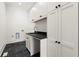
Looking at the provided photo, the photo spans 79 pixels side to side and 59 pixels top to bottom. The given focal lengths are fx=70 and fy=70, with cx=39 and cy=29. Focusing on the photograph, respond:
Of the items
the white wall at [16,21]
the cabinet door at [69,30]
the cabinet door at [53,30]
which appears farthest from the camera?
the white wall at [16,21]

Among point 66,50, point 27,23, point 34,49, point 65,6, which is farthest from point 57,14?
point 27,23

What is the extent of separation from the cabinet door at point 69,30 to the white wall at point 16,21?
4421mm

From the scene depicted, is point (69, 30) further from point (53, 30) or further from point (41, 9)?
point (41, 9)

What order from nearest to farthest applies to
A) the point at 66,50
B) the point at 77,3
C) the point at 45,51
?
the point at 77,3 → the point at 66,50 → the point at 45,51

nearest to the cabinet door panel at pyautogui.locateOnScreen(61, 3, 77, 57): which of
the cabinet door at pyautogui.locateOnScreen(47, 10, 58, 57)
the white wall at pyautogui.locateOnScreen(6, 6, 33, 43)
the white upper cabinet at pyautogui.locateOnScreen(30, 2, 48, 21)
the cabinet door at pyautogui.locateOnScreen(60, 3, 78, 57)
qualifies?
the cabinet door at pyautogui.locateOnScreen(60, 3, 78, 57)

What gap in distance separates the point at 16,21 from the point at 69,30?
463 centimetres

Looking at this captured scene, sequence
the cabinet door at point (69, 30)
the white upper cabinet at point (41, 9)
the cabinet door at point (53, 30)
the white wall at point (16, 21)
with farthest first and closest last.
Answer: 1. the white wall at point (16, 21)
2. the white upper cabinet at point (41, 9)
3. the cabinet door at point (53, 30)
4. the cabinet door at point (69, 30)

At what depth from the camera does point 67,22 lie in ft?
3.64

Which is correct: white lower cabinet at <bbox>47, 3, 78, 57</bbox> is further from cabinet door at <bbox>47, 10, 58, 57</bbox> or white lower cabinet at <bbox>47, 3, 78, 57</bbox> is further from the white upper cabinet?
the white upper cabinet

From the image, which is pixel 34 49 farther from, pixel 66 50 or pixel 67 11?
pixel 67 11

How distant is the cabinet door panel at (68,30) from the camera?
1.01 meters

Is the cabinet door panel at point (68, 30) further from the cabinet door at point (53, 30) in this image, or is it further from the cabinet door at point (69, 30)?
the cabinet door at point (53, 30)

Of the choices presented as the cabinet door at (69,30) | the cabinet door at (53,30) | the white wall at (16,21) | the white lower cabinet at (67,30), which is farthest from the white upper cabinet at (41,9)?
the white wall at (16,21)

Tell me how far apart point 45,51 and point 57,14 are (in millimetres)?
999
